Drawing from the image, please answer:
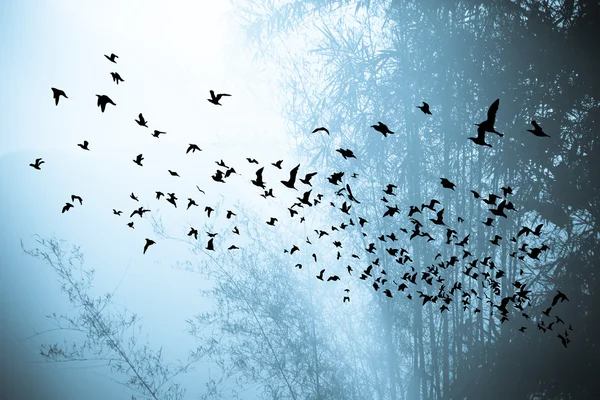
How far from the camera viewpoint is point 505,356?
3.35m

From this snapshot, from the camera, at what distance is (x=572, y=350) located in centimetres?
323

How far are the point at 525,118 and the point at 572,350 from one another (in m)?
2.03

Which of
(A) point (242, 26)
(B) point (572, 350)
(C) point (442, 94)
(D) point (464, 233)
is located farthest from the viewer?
(A) point (242, 26)

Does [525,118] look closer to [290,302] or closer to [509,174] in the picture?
[509,174]

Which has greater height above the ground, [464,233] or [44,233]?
[44,233]

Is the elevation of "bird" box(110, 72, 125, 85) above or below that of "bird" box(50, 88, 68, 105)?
above

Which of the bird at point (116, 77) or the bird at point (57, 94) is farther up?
the bird at point (116, 77)

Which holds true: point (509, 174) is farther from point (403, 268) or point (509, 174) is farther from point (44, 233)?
point (44, 233)

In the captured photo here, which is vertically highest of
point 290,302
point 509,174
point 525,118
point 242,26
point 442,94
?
point 242,26

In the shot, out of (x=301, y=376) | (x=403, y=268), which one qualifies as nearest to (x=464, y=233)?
(x=403, y=268)

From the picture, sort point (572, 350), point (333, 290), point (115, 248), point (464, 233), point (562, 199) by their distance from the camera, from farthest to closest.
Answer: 1. point (115, 248)
2. point (333, 290)
3. point (464, 233)
4. point (562, 199)
5. point (572, 350)

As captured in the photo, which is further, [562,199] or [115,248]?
[115,248]

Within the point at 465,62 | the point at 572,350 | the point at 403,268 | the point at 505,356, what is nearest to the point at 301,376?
the point at 403,268

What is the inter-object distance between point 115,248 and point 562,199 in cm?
1428
